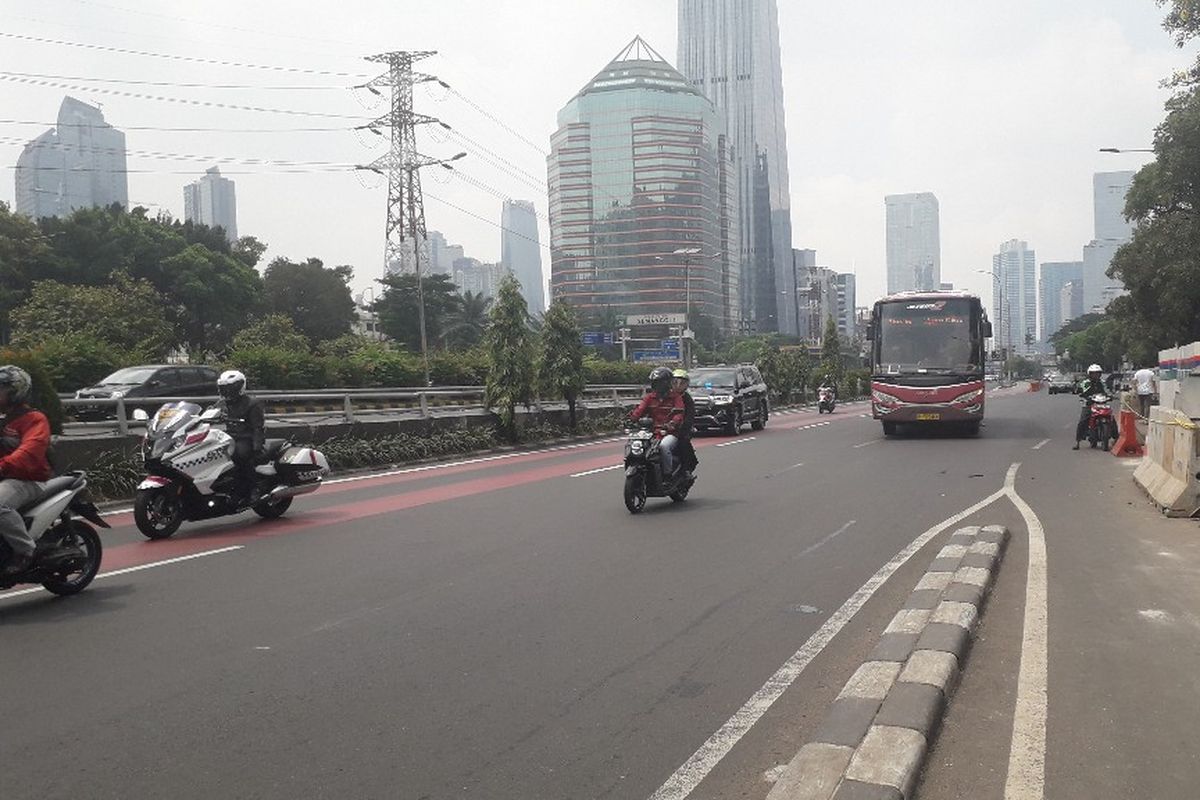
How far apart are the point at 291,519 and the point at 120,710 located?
694 cm

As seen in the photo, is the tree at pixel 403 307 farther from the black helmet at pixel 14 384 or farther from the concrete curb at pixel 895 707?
the concrete curb at pixel 895 707

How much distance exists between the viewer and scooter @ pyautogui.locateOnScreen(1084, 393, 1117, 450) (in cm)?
2003

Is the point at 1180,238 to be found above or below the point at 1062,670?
above

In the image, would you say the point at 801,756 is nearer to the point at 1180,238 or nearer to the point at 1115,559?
the point at 1115,559

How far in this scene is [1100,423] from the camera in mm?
20234

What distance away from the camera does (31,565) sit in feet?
22.9

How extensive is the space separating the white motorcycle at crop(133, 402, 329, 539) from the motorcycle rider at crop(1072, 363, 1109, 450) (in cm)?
1572

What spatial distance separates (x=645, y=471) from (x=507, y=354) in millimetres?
13494

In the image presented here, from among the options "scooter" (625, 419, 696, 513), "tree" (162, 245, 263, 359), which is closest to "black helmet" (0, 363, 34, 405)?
"scooter" (625, 419, 696, 513)

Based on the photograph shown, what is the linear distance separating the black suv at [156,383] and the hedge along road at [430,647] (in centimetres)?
1367

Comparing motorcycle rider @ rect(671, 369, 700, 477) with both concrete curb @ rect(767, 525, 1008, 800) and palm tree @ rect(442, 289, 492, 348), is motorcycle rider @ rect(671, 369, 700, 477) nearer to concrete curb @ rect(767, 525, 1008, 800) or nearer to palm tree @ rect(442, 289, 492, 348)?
concrete curb @ rect(767, 525, 1008, 800)

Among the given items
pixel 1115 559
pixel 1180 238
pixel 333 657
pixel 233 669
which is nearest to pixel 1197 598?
pixel 1115 559

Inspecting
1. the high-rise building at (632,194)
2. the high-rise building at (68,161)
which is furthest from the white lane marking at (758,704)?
the high-rise building at (632,194)

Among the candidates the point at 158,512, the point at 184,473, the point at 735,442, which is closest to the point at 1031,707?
the point at 184,473
